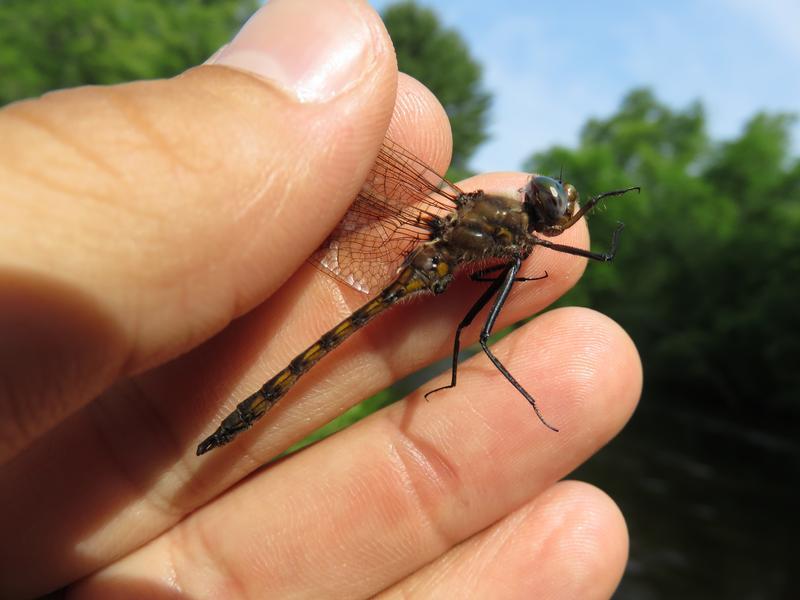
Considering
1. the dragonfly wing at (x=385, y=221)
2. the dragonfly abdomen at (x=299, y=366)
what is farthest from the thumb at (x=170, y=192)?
the dragonfly wing at (x=385, y=221)

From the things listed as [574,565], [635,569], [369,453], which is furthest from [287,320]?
[635,569]

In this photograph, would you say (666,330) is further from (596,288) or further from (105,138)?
(105,138)

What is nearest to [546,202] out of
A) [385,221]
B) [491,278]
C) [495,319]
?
[491,278]

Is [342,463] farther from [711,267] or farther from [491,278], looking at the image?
[711,267]

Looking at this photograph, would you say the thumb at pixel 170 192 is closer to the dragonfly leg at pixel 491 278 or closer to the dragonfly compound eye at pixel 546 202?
the dragonfly leg at pixel 491 278

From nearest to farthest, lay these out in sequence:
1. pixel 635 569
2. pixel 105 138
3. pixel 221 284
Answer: pixel 105 138
pixel 221 284
pixel 635 569

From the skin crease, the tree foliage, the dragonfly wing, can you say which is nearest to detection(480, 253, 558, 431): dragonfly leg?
the skin crease
